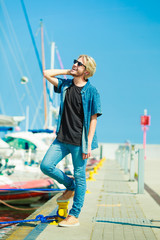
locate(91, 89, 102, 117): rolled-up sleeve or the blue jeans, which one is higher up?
locate(91, 89, 102, 117): rolled-up sleeve

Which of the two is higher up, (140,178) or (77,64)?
(77,64)

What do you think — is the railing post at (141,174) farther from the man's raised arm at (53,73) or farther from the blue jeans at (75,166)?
the man's raised arm at (53,73)

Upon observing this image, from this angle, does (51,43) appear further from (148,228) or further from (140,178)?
(148,228)

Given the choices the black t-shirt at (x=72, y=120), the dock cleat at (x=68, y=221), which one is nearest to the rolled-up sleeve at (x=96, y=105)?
the black t-shirt at (x=72, y=120)

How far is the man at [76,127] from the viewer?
4.38 meters

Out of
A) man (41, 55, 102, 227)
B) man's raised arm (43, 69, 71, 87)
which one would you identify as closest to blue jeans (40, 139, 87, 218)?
man (41, 55, 102, 227)

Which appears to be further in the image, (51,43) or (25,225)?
(51,43)

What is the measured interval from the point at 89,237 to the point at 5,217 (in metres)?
4.95

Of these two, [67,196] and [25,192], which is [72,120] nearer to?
[67,196]

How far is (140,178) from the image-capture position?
9.09m

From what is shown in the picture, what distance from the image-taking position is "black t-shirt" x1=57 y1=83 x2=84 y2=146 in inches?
172

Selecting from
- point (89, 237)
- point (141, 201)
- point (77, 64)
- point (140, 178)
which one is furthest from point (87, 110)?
point (140, 178)

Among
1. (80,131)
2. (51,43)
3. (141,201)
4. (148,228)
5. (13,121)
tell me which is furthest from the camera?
(51,43)

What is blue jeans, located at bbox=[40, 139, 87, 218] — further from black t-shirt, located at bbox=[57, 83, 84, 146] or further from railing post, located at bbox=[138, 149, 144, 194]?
railing post, located at bbox=[138, 149, 144, 194]
